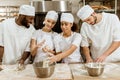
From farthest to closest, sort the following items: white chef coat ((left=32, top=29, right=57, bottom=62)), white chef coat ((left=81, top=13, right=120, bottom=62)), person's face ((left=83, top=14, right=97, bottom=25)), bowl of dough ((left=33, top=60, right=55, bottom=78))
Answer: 1. white chef coat ((left=32, top=29, right=57, bottom=62))
2. white chef coat ((left=81, top=13, right=120, bottom=62))
3. person's face ((left=83, top=14, right=97, bottom=25))
4. bowl of dough ((left=33, top=60, right=55, bottom=78))

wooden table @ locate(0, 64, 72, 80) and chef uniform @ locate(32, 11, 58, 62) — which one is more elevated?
chef uniform @ locate(32, 11, 58, 62)

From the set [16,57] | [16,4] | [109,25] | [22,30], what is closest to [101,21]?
[109,25]

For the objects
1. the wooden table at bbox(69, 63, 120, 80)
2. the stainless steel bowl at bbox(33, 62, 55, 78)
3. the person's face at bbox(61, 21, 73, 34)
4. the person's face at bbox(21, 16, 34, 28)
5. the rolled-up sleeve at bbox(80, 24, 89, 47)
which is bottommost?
the wooden table at bbox(69, 63, 120, 80)

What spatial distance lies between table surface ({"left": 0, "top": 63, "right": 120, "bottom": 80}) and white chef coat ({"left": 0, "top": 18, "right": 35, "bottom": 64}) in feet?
1.44

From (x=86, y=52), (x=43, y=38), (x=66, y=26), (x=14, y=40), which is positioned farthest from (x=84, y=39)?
(x=14, y=40)

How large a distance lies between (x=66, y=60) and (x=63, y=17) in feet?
1.56

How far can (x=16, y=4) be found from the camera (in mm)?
5848

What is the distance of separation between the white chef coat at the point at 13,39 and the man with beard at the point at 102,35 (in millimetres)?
652

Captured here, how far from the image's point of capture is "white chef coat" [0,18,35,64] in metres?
2.43

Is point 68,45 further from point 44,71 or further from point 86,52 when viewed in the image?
point 44,71

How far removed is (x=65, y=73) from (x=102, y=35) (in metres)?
0.72

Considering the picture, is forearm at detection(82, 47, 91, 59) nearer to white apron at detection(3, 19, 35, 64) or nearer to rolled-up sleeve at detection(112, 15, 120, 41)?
rolled-up sleeve at detection(112, 15, 120, 41)

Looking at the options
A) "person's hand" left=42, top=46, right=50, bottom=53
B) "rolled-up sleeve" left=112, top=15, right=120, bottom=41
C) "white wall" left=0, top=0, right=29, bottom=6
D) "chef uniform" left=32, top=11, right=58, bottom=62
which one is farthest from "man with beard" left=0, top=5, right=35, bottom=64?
"white wall" left=0, top=0, right=29, bottom=6

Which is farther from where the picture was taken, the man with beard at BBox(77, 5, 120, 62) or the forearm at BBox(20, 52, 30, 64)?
the forearm at BBox(20, 52, 30, 64)
